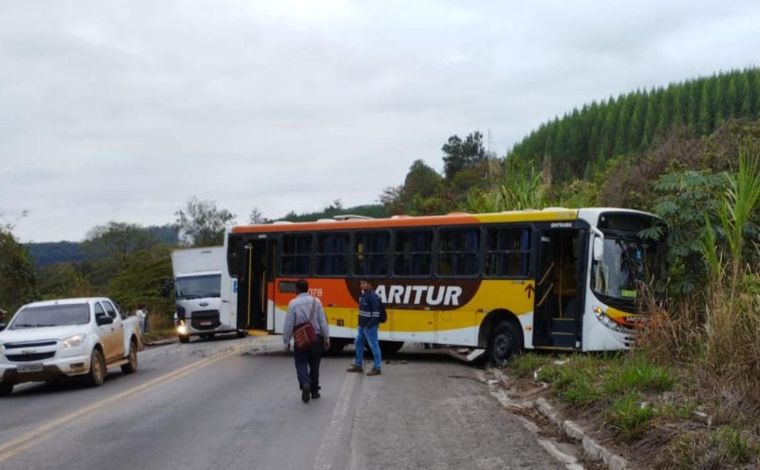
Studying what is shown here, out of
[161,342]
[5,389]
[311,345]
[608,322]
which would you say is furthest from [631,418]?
[161,342]

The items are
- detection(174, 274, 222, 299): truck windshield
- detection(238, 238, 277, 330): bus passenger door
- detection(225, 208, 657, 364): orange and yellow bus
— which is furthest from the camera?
detection(174, 274, 222, 299): truck windshield

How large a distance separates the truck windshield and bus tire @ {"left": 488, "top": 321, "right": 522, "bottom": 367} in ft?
54.3

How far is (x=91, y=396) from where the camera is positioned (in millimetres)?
14609

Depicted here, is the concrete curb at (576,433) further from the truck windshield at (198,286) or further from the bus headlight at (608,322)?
the truck windshield at (198,286)

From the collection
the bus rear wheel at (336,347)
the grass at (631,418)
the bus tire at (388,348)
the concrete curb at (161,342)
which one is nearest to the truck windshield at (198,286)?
the concrete curb at (161,342)

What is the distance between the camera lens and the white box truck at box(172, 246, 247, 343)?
30891 mm

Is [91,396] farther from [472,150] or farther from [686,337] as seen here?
[472,150]

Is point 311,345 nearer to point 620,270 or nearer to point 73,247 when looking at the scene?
point 620,270

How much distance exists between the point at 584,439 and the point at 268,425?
3831 millimetres

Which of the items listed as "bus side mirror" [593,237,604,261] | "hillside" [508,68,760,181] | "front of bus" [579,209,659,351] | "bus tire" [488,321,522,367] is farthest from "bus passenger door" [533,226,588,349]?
"hillside" [508,68,760,181]

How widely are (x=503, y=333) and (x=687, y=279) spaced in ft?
12.6

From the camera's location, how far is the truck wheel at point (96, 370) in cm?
1611

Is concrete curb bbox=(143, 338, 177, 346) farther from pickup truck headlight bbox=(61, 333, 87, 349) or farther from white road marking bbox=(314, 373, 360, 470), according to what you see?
white road marking bbox=(314, 373, 360, 470)

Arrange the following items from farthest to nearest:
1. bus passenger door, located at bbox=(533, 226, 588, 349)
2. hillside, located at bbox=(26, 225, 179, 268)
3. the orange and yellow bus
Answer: hillside, located at bbox=(26, 225, 179, 268), bus passenger door, located at bbox=(533, 226, 588, 349), the orange and yellow bus
